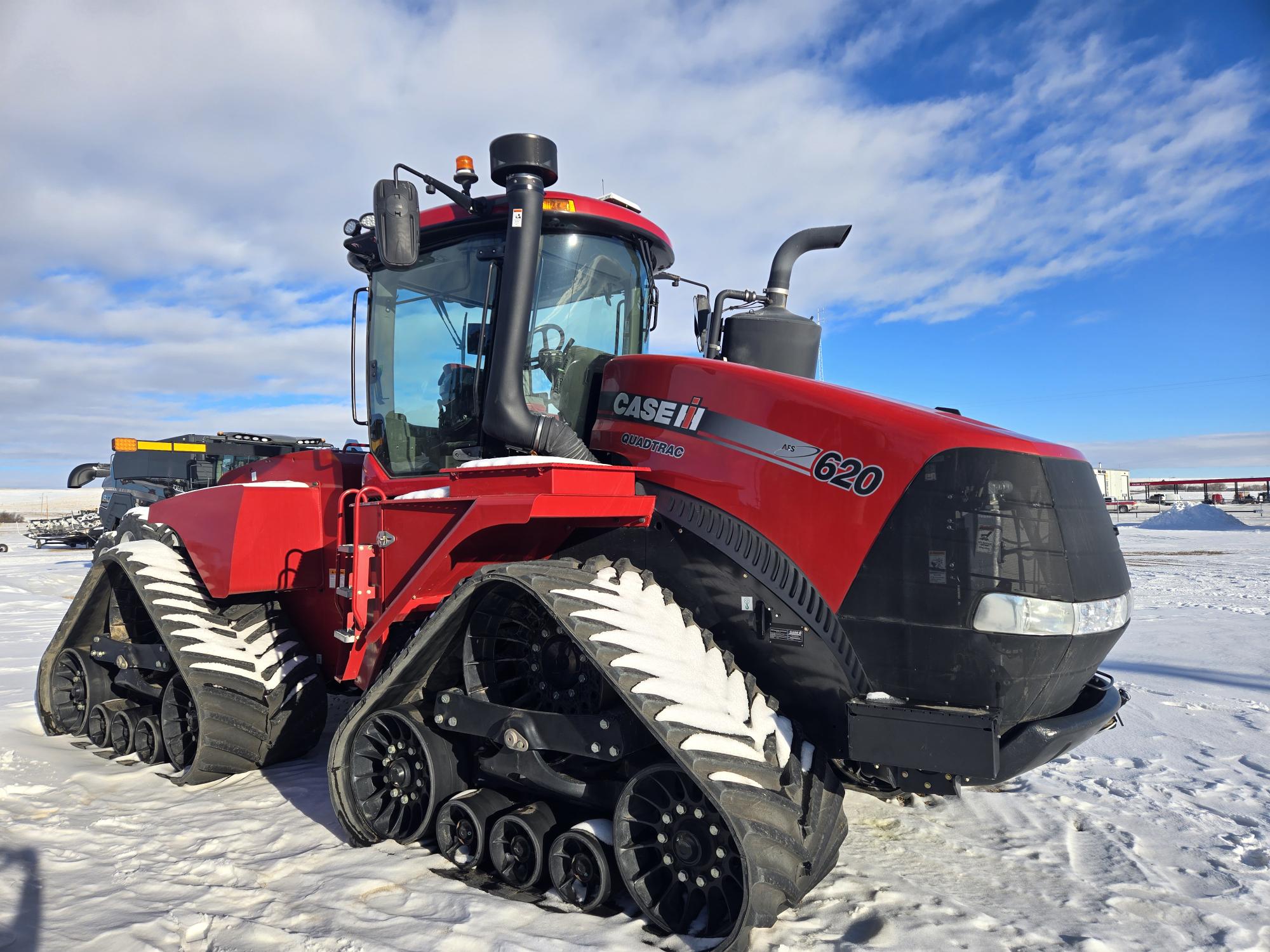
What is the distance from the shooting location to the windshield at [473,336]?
4.10 m

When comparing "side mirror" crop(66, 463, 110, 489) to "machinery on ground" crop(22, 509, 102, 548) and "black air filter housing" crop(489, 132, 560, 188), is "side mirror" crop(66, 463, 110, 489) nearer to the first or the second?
"machinery on ground" crop(22, 509, 102, 548)

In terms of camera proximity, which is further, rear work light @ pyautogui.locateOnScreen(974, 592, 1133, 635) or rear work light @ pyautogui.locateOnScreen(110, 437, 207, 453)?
rear work light @ pyautogui.locateOnScreen(110, 437, 207, 453)

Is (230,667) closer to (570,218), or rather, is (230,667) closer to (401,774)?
(401,774)

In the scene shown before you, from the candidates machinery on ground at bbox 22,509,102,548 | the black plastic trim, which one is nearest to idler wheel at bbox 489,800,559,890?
the black plastic trim

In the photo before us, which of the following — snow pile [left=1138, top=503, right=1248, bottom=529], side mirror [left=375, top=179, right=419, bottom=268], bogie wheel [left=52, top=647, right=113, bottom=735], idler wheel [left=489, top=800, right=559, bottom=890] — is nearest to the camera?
idler wheel [left=489, top=800, right=559, bottom=890]

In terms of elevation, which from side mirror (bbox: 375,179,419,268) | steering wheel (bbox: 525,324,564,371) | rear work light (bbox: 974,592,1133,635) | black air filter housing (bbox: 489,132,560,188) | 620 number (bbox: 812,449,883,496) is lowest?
rear work light (bbox: 974,592,1133,635)

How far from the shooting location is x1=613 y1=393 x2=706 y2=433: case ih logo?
3541 mm

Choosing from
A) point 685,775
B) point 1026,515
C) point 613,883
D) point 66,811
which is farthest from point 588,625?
point 66,811

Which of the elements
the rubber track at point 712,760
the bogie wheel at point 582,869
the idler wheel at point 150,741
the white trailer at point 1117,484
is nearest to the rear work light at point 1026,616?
the rubber track at point 712,760

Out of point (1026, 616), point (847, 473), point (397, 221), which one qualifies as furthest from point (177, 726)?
point (1026, 616)

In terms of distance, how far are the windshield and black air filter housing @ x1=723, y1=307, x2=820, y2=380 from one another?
569 millimetres

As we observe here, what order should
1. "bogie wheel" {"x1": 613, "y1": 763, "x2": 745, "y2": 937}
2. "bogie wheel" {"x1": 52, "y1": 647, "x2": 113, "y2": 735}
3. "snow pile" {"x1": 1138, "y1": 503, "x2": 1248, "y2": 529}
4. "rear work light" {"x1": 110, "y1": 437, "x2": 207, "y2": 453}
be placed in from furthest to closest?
1. "snow pile" {"x1": 1138, "y1": 503, "x2": 1248, "y2": 529}
2. "rear work light" {"x1": 110, "y1": 437, "x2": 207, "y2": 453}
3. "bogie wheel" {"x1": 52, "y1": 647, "x2": 113, "y2": 735}
4. "bogie wheel" {"x1": 613, "y1": 763, "x2": 745, "y2": 937}

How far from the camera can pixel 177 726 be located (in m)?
4.88

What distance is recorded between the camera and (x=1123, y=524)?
34.9 metres
